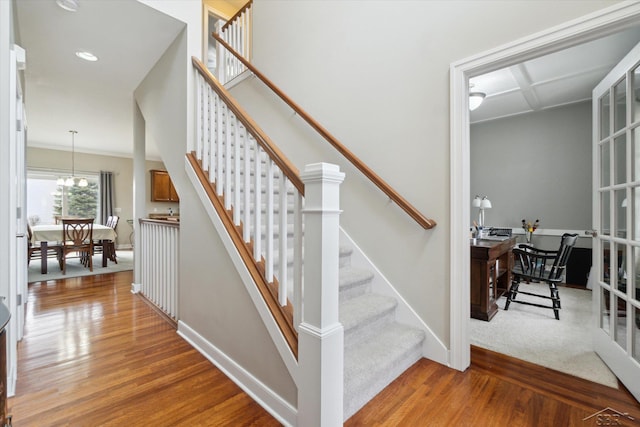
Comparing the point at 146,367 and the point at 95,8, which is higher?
the point at 95,8

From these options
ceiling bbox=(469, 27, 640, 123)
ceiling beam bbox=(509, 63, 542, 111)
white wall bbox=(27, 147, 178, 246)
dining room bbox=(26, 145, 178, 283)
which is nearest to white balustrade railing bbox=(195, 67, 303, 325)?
ceiling bbox=(469, 27, 640, 123)

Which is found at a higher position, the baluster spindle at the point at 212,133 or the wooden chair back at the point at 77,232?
the baluster spindle at the point at 212,133

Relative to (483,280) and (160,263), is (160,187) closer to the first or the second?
(160,263)

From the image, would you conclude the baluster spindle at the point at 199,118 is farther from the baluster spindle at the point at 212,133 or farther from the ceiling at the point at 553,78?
the ceiling at the point at 553,78

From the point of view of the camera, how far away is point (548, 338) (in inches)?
93.6

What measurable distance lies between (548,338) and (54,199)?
9.90 m

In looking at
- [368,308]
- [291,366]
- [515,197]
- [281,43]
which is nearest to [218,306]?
[291,366]

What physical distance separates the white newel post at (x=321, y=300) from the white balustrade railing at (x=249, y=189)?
10 cm

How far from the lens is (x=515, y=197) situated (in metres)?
5.10

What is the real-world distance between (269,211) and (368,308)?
1.00m

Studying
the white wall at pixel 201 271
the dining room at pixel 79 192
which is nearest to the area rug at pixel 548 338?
the white wall at pixel 201 271

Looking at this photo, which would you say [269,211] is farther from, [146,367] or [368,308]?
[146,367]

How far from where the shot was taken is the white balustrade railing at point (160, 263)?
2650 mm

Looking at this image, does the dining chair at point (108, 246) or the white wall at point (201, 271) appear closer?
the white wall at point (201, 271)
